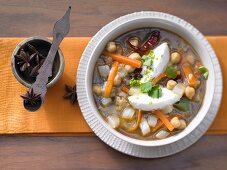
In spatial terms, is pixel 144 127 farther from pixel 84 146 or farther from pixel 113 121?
pixel 84 146

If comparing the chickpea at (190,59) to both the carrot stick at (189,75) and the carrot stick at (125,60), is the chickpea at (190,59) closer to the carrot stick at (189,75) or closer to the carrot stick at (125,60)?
the carrot stick at (189,75)

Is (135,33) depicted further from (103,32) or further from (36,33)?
(36,33)

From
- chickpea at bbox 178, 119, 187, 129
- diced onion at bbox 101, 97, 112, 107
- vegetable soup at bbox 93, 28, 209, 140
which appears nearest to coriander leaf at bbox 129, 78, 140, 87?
vegetable soup at bbox 93, 28, 209, 140

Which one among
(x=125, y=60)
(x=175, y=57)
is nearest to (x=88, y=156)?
(x=125, y=60)

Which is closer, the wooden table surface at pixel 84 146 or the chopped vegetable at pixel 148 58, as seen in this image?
the chopped vegetable at pixel 148 58

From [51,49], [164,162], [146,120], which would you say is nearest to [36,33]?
[51,49]

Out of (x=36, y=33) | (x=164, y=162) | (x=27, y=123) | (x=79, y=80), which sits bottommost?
(x=164, y=162)

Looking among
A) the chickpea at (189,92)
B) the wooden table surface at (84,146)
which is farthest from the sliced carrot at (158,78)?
the wooden table surface at (84,146)
